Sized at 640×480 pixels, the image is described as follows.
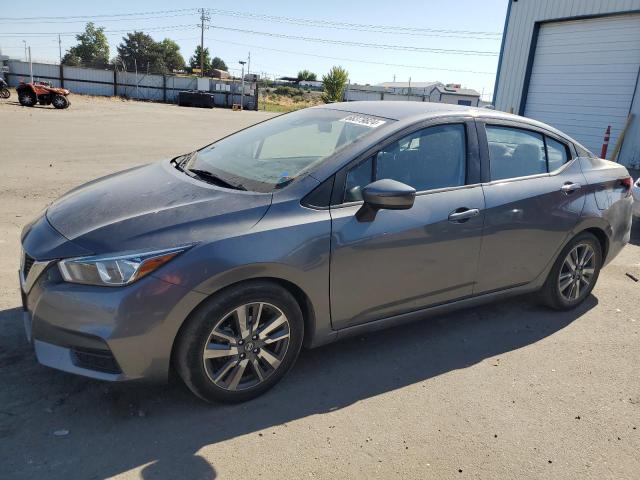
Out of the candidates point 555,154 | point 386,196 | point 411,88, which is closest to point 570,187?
point 555,154

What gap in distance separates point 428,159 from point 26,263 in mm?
2479

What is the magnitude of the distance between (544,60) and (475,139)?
13.3 m

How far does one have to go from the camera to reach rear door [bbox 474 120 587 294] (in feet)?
11.9

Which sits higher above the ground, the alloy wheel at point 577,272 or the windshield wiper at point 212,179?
the windshield wiper at point 212,179

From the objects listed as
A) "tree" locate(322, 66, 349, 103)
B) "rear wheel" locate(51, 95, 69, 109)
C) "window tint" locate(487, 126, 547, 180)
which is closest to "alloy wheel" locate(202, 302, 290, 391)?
"window tint" locate(487, 126, 547, 180)

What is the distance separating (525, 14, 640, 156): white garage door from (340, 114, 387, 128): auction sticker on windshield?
11951 millimetres

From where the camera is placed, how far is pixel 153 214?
108 inches

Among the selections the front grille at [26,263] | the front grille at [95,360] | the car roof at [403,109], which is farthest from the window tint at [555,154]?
the front grille at [26,263]

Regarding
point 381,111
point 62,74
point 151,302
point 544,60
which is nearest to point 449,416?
point 151,302

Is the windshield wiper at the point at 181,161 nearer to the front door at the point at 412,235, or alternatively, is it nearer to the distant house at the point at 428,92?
the front door at the point at 412,235

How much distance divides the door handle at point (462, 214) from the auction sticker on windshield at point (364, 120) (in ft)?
2.46

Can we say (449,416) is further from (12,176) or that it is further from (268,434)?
(12,176)

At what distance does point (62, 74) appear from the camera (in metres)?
42.8

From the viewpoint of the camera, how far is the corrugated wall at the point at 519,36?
13930mm
